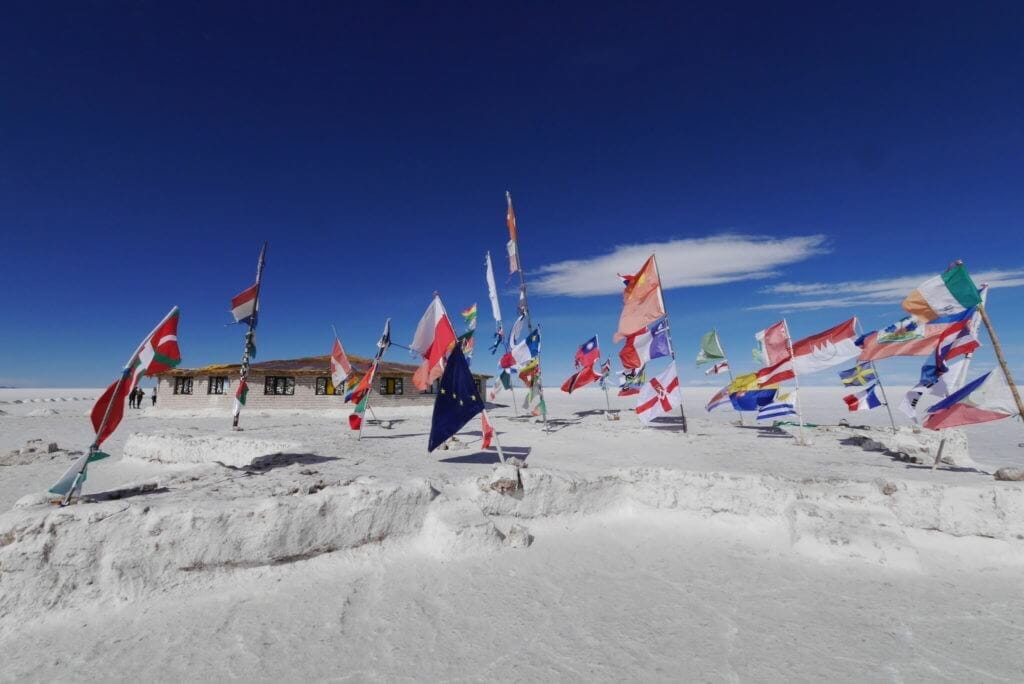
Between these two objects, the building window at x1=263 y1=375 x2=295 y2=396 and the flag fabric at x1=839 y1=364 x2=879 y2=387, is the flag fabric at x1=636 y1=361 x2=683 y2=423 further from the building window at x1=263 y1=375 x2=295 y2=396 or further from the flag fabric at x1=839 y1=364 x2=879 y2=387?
the building window at x1=263 y1=375 x2=295 y2=396

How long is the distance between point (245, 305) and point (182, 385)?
61.1ft

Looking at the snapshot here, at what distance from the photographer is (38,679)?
4484mm

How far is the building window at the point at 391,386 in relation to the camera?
3041cm

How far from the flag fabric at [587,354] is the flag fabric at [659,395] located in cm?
586

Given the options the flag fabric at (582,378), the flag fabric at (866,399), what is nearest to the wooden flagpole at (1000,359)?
the flag fabric at (866,399)

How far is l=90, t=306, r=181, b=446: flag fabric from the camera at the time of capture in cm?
674

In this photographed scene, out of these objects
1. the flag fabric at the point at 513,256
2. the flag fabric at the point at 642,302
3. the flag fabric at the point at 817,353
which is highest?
the flag fabric at the point at 513,256

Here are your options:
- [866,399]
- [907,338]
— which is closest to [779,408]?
[907,338]

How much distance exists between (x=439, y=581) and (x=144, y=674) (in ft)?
11.6

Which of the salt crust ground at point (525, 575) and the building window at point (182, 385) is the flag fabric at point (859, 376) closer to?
the salt crust ground at point (525, 575)

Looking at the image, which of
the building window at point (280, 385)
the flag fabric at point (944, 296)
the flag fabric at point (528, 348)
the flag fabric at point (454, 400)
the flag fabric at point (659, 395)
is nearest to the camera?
the flag fabric at point (944, 296)

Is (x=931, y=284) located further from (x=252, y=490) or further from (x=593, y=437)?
(x=252, y=490)

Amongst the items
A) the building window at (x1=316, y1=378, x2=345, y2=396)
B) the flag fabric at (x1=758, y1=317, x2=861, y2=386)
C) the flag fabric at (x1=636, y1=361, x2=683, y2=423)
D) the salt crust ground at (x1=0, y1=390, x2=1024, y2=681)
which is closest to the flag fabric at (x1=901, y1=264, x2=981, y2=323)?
the flag fabric at (x1=758, y1=317, x2=861, y2=386)

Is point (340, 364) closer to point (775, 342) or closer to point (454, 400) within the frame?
point (454, 400)
